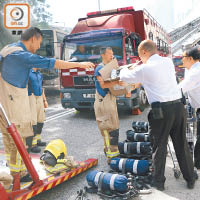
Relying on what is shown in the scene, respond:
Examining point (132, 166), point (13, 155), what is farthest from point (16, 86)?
point (132, 166)

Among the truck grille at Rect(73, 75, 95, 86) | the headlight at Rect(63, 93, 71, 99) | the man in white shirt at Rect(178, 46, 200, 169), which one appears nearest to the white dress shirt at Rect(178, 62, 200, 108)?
the man in white shirt at Rect(178, 46, 200, 169)

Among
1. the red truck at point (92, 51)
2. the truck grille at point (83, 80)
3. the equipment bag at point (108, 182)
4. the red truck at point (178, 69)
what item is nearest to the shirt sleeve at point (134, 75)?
the equipment bag at point (108, 182)

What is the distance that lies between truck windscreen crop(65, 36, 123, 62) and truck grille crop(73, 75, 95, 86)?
0.53 metres

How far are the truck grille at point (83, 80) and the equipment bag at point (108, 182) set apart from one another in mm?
4306

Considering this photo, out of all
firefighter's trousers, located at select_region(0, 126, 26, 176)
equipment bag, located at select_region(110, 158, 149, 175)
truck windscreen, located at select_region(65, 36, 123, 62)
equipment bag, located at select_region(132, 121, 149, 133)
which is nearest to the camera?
firefighter's trousers, located at select_region(0, 126, 26, 176)

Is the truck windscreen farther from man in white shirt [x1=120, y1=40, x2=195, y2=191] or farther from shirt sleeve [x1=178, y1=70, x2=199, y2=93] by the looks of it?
man in white shirt [x1=120, y1=40, x2=195, y2=191]

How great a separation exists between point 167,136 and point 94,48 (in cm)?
452

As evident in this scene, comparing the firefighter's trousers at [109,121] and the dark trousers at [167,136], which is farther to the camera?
the firefighter's trousers at [109,121]

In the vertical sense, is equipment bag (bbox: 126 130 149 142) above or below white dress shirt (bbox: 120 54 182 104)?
below

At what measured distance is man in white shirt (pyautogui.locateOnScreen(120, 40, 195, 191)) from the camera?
298 centimetres

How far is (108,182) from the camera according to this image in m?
3.03

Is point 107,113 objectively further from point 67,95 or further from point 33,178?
point 67,95

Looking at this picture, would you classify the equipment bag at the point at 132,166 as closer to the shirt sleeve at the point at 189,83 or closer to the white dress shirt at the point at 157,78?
the white dress shirt at the point at 157,78

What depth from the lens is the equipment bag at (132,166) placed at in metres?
3.50
